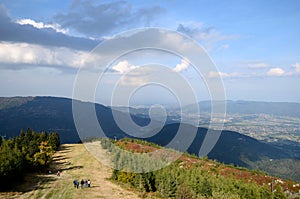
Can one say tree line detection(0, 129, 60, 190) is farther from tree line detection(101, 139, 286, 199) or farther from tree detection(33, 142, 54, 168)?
tree line detection(101, 139, 286, 199)

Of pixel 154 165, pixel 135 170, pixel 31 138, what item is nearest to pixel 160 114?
pixel 154 165

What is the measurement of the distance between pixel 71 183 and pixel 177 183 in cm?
1425

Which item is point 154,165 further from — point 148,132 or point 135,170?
point 148,132

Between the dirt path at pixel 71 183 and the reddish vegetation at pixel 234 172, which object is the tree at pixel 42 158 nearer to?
the dirt path at pixel 71 183

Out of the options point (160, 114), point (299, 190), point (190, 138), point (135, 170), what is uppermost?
point (160, 114)

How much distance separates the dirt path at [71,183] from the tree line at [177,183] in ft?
6.72

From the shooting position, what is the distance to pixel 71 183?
36.4 metres

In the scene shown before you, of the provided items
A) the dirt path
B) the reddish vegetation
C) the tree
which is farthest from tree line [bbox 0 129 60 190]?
the reddish vegetation

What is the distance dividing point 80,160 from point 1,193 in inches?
923

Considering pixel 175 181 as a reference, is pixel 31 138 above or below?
above

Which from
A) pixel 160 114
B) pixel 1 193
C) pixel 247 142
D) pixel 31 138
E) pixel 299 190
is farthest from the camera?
pixel 247 142

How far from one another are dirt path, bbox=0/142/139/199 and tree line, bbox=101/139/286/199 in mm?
2050

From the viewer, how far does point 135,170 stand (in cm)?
3712

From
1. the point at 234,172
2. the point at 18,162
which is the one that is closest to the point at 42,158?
the point at 18,162
